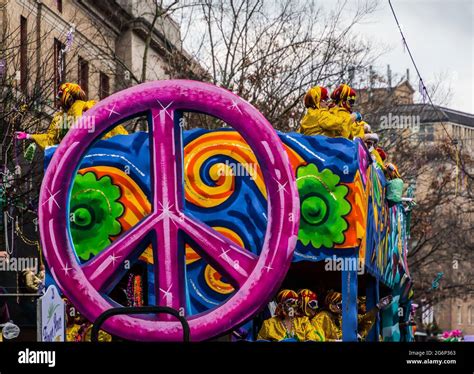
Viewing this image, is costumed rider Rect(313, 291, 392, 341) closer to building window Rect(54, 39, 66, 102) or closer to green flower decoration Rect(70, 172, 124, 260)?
green flower decoration Rect(70, 172, 124, 260)

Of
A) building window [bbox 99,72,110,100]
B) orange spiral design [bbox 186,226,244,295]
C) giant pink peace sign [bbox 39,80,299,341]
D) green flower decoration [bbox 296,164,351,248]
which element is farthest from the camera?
building window [bbox 99,72,110,100]

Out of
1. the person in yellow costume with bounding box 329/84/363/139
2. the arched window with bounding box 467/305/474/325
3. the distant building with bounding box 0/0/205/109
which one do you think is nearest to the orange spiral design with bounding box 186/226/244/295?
the person in yellow costume with bounding box 329/84/363/139

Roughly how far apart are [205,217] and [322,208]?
3.28 feet

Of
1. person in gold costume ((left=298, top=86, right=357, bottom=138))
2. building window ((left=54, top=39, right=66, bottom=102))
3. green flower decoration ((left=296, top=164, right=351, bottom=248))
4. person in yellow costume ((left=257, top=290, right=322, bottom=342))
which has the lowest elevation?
person in yellow costume ((left=257, top=290, right=322, bottom=342))

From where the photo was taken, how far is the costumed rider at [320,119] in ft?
39.6

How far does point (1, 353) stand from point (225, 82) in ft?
65.6

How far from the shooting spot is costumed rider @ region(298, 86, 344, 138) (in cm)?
1207

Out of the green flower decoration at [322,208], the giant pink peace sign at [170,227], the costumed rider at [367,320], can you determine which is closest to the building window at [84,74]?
→ the costumed rider at [367,320]

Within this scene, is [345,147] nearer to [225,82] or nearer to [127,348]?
[127,348]

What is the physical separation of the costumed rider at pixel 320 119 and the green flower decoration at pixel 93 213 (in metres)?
1.86

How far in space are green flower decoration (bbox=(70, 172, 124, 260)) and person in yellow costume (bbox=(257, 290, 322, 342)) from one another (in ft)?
6.25

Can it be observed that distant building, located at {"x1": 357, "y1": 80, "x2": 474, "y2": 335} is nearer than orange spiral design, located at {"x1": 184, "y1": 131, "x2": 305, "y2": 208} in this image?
No

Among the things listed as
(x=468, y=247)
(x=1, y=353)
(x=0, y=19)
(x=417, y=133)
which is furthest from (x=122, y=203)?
(x=468, y=247)

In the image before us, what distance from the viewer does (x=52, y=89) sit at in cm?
2238
